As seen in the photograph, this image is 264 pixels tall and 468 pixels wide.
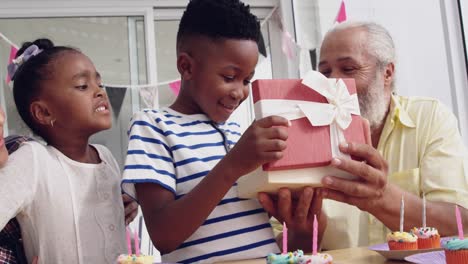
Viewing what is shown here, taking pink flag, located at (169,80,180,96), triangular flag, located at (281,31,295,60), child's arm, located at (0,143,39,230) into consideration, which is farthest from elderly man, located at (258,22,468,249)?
pink flag, located at (169,80,180,96)

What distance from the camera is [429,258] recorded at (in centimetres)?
87

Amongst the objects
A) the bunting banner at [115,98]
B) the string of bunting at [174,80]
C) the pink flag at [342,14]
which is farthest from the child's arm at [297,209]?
the bunting banner at [115,98]

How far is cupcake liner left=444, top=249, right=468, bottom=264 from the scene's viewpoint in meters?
0.82

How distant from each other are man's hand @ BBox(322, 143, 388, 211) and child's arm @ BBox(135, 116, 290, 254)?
0.38 ft

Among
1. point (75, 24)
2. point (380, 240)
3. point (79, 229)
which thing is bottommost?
point (380, 240)

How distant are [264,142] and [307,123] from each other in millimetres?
88

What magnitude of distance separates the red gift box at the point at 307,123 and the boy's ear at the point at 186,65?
296 mm

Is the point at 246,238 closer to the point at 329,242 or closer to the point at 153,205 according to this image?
the point at 153,205

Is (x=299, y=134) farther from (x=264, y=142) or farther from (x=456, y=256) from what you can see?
(x=456, y=256)

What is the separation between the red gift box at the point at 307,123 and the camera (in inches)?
36.1

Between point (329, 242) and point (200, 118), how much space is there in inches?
22.0

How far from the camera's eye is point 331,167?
0.96 meters

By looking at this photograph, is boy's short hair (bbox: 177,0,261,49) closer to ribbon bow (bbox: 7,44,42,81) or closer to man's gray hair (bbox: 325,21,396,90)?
ribbon bow (bbox: 7,44,42,81)

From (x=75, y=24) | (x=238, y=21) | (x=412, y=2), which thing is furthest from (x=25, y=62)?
(x=75, y=24)
